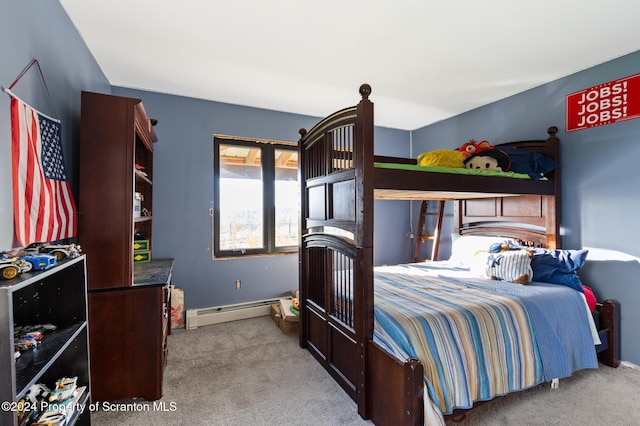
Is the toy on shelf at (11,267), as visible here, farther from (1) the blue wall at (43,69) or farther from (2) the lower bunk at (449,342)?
(2) the lower bunk at (449,342)

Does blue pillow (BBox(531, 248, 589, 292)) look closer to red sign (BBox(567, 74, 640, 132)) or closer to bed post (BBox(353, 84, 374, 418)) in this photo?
red sign (BBox(567, 74, 640, 132))

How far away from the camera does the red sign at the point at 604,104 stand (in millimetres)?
2275

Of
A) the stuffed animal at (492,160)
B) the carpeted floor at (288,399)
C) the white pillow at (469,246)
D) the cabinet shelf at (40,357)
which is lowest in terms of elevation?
the carpeted floor at (288,399)

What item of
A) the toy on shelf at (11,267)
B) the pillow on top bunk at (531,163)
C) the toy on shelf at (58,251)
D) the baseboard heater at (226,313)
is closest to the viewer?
the toy on shelf at (11,267)

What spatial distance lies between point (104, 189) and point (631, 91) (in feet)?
12.4

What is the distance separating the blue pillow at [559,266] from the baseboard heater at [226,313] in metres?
2.62

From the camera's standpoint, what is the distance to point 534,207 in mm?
2867

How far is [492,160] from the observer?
256cm

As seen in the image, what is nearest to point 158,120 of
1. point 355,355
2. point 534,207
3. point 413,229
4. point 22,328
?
point 22,328

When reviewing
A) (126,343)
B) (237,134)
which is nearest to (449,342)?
(126,343)

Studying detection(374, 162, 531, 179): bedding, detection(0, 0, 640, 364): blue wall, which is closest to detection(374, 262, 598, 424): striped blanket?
detection(0, 0, 640, 364): blue wall

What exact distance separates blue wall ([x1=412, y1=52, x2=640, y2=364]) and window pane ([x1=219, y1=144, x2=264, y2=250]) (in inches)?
115

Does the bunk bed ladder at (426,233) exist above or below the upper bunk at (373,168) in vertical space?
below

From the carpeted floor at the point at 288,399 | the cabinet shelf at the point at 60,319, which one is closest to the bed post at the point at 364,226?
the carpeted floor at the point at 288,399
